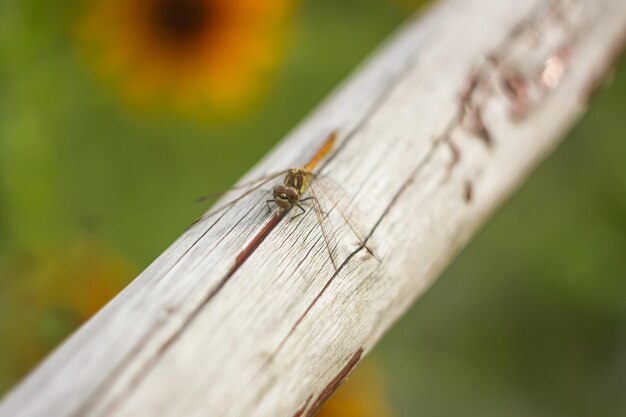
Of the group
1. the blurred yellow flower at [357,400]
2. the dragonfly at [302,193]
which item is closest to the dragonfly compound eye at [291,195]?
the dragonfly at [302,193]

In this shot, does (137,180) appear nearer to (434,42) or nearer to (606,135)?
(434,42)

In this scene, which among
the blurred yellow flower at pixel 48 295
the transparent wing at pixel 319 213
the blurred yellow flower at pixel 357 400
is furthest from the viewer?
the blurred yellow flower at pixel 357 400

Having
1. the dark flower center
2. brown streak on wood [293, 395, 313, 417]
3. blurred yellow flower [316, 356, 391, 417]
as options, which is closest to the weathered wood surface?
brown streak on wood [293, 395, 313, 417]

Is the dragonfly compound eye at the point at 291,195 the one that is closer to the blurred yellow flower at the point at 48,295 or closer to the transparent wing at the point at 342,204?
the transparent wing at the point at 342,204

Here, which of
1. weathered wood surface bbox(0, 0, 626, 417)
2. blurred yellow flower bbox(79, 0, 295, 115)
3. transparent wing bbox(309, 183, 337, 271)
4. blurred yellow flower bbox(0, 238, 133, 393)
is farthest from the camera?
blurred yellow flower bbox(79, 0, 295, 115)

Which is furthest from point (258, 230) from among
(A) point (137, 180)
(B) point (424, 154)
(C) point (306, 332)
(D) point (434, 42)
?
(A) point (137, 180)

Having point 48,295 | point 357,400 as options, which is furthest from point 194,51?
point 357,400

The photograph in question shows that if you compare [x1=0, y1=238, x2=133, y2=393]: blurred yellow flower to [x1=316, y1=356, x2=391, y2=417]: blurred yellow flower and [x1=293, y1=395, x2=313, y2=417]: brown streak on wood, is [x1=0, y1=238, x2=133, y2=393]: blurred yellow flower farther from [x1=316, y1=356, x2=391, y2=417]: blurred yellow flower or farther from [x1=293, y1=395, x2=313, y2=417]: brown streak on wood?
[x1=293, y1=395, x2=313, y2=417]: brown streak on wood

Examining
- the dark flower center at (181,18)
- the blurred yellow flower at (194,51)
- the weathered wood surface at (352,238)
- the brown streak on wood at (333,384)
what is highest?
the dark flower center at (181,18)
